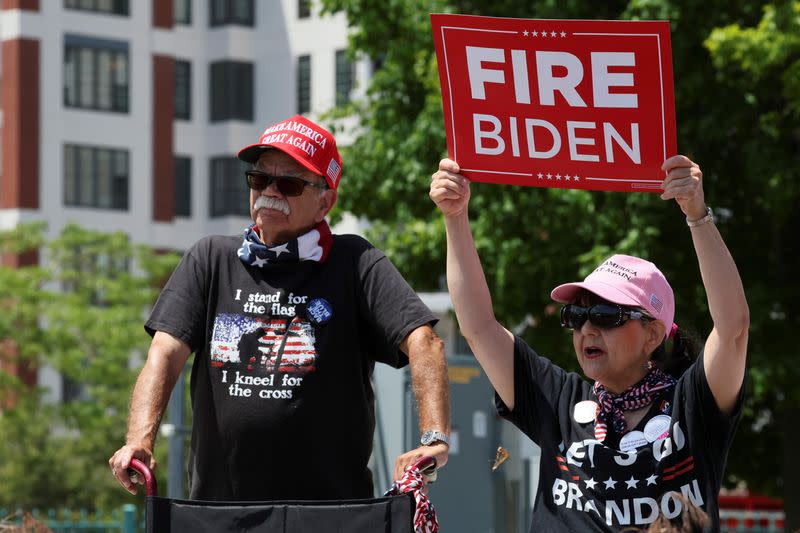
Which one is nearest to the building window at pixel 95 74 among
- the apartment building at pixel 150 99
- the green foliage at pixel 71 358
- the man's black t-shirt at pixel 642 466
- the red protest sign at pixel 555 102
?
the apartment building at pixel 150 99

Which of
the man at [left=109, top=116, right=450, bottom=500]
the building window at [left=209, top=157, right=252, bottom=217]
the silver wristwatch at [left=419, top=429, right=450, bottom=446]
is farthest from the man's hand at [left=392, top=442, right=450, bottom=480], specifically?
the building window at [left=209, top=157, right=252, bottom=217]

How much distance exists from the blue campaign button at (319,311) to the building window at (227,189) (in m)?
49.0

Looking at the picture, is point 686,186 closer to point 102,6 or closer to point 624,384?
point 624,384

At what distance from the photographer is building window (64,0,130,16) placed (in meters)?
50.0

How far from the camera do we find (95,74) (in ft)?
165

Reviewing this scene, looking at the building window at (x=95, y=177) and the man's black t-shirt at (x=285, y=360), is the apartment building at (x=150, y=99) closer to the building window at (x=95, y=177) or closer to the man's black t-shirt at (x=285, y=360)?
the building window at (x=95, y=177)

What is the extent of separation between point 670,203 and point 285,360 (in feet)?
41.9

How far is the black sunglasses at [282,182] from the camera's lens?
5523 mm

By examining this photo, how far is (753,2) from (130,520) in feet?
26.7

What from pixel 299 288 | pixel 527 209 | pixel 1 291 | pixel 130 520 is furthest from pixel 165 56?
pixel 299 288

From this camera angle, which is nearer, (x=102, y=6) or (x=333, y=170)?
(x=333, y=170)

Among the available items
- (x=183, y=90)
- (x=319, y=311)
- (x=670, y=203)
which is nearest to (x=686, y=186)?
(x=319, y=311)

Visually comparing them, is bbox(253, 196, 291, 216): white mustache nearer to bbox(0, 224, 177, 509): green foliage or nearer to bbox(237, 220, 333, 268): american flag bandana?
bbox(237, 220, 333, 268): american flag bandana

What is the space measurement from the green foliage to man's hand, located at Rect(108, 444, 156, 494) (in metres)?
24.6
